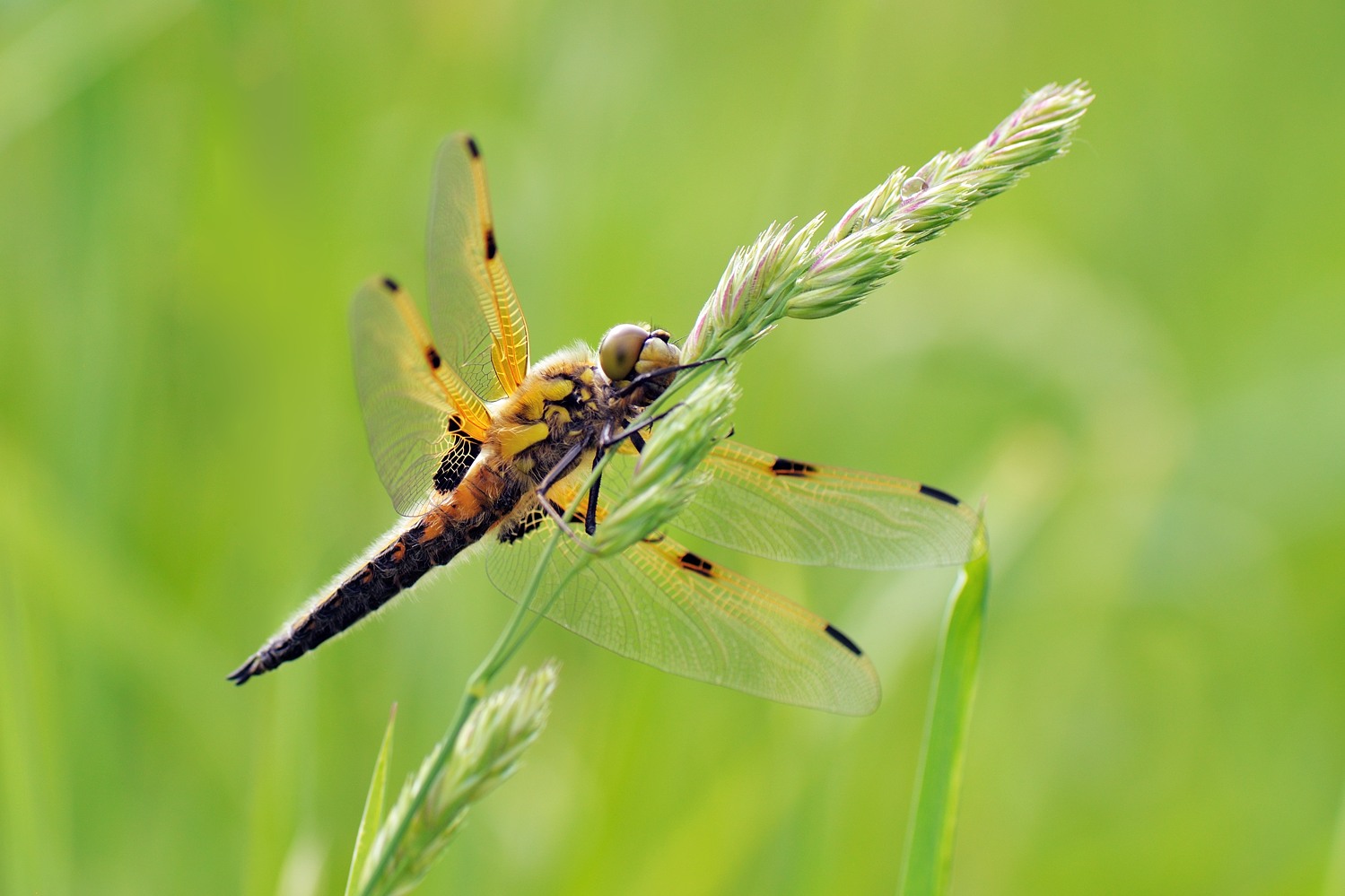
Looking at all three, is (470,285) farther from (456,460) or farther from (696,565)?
(696,565)

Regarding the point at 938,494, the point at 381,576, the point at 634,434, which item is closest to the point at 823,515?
the point at 938,494

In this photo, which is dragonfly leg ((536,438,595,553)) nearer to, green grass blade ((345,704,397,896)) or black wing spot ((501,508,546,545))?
black wing spot ((501,508,546,545))

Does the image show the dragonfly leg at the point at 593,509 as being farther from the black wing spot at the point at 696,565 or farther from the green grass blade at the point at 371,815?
the green grass blade at the point at 371,815

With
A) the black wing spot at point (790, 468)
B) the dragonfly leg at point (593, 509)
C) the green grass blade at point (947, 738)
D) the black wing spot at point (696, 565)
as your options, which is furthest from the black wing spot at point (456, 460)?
the green grass blade at point (947, 738)

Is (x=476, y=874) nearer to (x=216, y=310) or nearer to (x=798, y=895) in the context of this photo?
(x=798, y=895)

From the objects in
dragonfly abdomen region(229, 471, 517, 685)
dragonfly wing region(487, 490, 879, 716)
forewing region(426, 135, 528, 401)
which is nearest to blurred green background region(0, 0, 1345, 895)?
dragonfly abdomen region(229, 471, 517, 685)

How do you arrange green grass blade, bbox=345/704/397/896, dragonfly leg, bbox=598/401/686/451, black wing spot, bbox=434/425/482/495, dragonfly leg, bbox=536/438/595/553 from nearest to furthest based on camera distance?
green grass blade, bbox=345/704/397/896 < dragonfly leg, bbox=598/401/686/451 < dragonfly leg, bbox=536/438/595/553 < black wing spot, bbox=434/425/482/495
